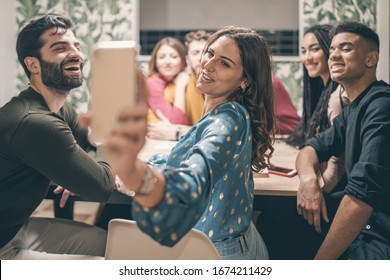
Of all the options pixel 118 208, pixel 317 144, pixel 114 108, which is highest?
pixel 114 108

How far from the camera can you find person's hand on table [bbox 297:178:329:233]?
3.06ft

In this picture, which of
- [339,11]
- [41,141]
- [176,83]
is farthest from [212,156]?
[176,83]

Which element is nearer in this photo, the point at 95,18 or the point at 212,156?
the point at 212,156

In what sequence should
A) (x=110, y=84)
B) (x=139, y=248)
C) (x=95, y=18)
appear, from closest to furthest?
(x=110, y=84)
(x=139, y=248)
(x=95, y=18)

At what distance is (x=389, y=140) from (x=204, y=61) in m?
0.40

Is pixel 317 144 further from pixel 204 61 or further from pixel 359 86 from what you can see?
pixel 204 61

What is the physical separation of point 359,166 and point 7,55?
0.77 metres

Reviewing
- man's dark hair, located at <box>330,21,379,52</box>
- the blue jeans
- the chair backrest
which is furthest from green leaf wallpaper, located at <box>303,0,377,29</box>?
the chair backrest

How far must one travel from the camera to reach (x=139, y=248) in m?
0.74

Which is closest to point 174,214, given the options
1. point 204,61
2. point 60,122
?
point 204,61

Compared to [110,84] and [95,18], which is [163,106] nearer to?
[95,18]

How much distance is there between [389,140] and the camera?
85cm

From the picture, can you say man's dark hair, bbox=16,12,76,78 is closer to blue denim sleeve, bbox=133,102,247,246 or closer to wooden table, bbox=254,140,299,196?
blue denim sleeve, bbox=133,102,247,246
